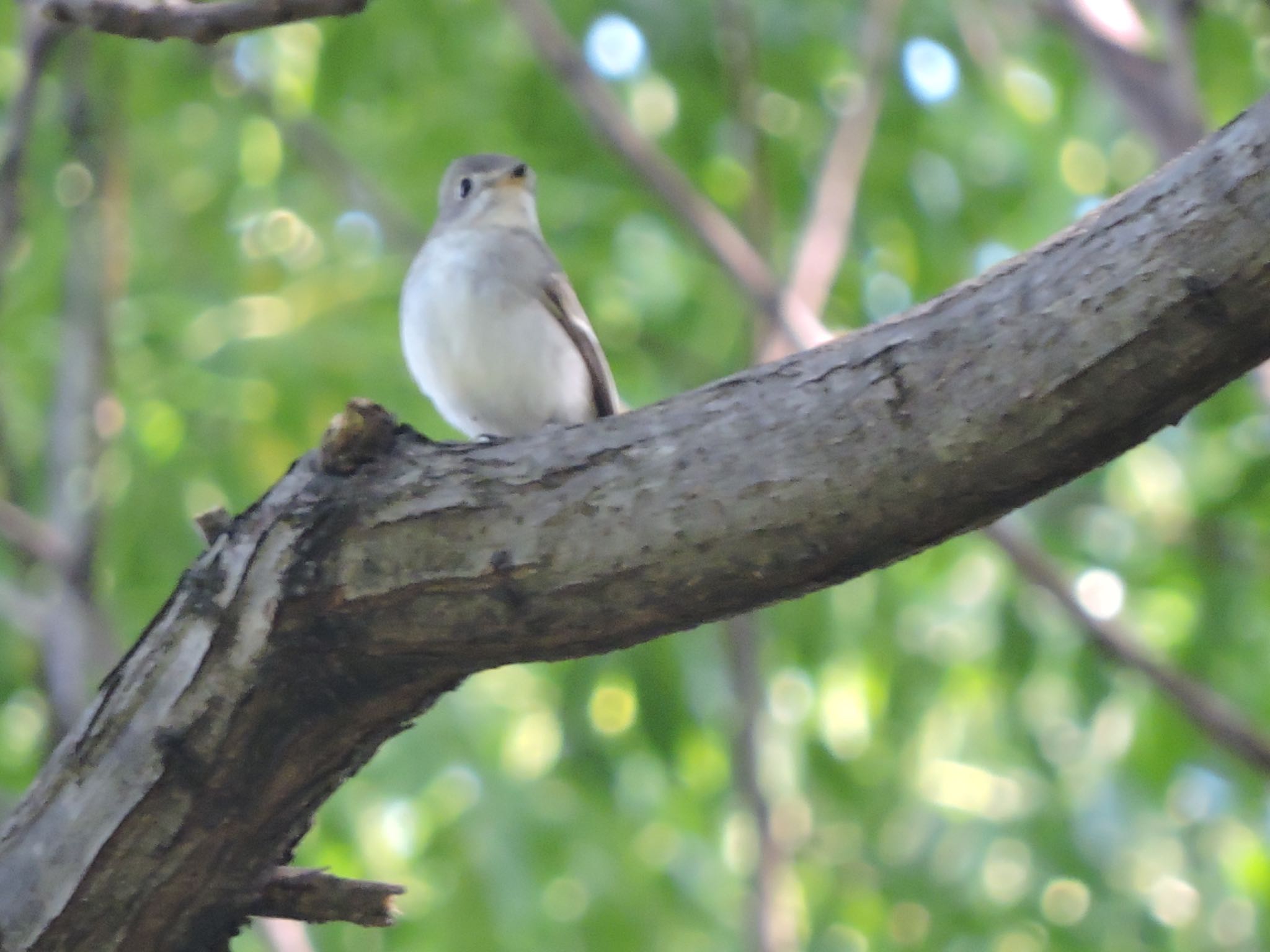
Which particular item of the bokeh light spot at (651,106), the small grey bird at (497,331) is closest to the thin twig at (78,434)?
the small grey bird at (497,331)

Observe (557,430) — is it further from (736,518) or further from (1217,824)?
(1217,824)

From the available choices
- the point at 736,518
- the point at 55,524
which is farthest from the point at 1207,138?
the point at 55,524

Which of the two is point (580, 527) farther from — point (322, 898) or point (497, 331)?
point (497, 331)

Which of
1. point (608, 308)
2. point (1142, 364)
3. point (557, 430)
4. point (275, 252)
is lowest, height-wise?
point (1142, 364)

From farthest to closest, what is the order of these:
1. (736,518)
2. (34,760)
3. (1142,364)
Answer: (34,760) < (736,518) < (1142,364)

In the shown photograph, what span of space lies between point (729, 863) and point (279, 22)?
5.41 meters

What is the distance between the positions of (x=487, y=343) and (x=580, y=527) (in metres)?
2.11

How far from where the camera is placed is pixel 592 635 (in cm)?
271

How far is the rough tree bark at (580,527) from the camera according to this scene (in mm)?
2330

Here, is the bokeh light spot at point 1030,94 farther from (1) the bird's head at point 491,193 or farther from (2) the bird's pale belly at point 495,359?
(2) the bird's pale belly at point 495,359

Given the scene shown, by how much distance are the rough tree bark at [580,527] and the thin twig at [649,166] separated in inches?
96.2

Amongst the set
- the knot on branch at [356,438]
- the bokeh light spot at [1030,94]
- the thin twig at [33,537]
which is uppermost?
the bokeh light spot at [1030,94]

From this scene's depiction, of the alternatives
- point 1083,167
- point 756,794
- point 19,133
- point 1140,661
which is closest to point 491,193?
point 19,133

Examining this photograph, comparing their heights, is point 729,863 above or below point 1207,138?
above
